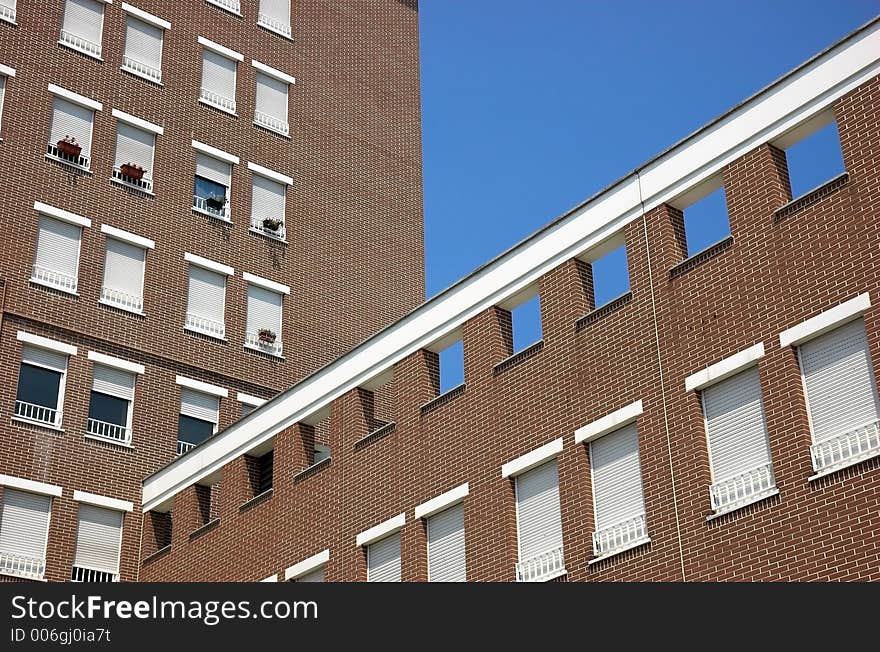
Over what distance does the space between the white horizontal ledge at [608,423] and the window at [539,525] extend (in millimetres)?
1003

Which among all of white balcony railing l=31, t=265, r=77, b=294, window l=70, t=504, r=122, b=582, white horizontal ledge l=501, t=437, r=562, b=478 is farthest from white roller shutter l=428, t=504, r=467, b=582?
white balcony railing l=31, t=265, r=77, b=294

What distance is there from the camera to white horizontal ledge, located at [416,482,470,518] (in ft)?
91.8

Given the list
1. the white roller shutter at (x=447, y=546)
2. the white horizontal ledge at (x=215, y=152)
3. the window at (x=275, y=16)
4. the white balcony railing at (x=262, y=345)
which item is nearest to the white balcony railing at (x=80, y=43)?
the white horizontal ledge at (x=215, y=152)

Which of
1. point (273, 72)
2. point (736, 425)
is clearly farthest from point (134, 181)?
point (736, 425)

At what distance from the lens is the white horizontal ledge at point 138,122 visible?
43500mm

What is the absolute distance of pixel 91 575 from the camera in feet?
122

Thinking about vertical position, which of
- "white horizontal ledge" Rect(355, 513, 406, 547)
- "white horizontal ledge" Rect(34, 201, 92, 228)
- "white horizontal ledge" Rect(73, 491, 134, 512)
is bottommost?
"white horizontal ledge" Rect(355, 513, 406, 547)

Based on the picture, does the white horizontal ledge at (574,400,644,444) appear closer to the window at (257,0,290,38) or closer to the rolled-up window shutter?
the rolled-up window shutter

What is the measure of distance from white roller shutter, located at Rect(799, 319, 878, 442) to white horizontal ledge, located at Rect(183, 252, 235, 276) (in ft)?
80.5

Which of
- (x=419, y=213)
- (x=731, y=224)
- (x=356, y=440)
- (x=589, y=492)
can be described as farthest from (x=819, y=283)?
(x=419, y=213)

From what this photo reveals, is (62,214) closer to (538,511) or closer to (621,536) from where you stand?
(538,511)

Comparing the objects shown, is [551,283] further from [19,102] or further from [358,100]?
[358,100]

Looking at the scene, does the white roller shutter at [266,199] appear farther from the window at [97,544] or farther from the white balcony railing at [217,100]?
the window at [97,544]

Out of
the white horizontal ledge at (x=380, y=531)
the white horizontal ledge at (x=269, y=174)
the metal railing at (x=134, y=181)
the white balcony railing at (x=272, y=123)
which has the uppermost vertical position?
the white balcony railing at (x=272, y=123)
